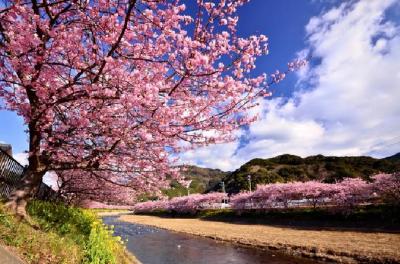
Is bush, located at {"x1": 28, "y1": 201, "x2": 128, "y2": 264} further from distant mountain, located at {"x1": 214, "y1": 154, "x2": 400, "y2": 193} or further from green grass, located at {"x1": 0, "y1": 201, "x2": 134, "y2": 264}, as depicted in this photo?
distant mountain, located at {"x1": 214, "y1": 154, "x2": 400, "y2": 193}

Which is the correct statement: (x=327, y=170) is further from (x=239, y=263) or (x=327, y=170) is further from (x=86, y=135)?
(x=86, y=135)

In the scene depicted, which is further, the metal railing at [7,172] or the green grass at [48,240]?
the metal railing at [7,172]

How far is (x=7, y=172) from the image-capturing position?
14.5 metres

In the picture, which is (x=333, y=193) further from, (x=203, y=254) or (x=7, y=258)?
(x=7, y=258)

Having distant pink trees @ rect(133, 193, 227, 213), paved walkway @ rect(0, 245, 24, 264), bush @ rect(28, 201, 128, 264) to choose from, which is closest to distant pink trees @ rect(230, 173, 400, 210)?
distant pink trees @ rect(133, 193, 227, 213)

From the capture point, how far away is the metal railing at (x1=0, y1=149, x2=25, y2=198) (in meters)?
13.9

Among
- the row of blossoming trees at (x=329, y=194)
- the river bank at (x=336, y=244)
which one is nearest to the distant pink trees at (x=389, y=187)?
the row of blossoming trees at (x=329, y=194)

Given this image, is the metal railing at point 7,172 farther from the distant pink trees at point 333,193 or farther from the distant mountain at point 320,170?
the distant mountain at point 320,170

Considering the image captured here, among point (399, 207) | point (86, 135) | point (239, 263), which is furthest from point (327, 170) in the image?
point (86, 135)

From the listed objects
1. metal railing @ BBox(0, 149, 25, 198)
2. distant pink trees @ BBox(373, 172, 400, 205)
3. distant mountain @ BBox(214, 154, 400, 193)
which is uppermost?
distant mountain @ BBox(214, 154, 400, 193)

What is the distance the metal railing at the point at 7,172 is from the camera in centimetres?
1386

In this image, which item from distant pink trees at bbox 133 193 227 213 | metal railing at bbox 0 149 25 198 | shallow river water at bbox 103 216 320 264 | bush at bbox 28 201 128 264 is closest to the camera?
bush at bbox 28 201 128 264

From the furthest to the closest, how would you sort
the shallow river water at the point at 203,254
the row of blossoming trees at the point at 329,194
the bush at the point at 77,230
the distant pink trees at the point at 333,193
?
the row of blossoming trees at the point at 329,194
the distant pink trees at the point at 333,193
the shallow river water at the point at 203,254
the bush at the point at 77,230

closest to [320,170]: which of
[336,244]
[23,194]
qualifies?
[336,244]
